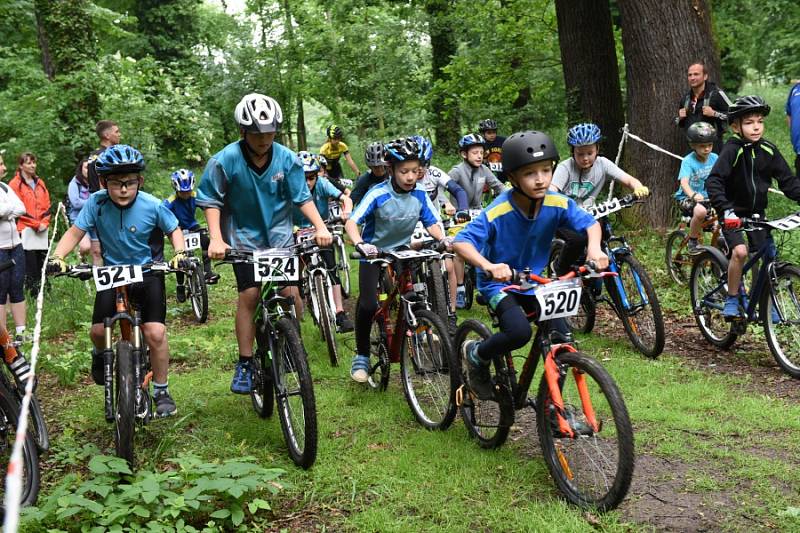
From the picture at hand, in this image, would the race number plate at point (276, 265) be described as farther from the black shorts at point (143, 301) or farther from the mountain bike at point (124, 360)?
the black shorts at point (143, 301)

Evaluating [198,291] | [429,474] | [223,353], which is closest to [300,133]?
[198,291]

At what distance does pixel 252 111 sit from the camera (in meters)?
5.60

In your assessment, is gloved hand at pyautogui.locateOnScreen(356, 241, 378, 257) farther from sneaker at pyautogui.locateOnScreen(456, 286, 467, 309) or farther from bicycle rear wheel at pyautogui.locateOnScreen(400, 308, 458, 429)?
sneaker at pyautogui.locateOnScreen(456, 286, 467, 309)

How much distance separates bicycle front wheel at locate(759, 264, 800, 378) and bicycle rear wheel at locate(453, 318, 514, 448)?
2.71m

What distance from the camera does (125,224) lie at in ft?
19.6

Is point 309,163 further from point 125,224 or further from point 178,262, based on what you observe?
point 178,262

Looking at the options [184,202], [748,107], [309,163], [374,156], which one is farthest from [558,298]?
[184,202]

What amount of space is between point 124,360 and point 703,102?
8.23 meters

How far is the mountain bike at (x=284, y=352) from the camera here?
5074 mm

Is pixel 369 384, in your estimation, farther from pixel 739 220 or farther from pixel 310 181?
pixel 310 181

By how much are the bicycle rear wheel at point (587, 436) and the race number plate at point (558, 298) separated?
24cm

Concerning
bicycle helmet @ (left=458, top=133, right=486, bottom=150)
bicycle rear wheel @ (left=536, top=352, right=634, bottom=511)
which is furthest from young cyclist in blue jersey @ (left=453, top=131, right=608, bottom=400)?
bicycle helmet @ (left=458, top=133, right=486, bottom=150)

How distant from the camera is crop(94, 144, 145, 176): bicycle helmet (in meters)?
5.68

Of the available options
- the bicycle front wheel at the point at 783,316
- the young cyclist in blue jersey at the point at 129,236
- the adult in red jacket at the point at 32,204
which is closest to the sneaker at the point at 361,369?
the young cyclist in blue jersey at the point at 129,236
